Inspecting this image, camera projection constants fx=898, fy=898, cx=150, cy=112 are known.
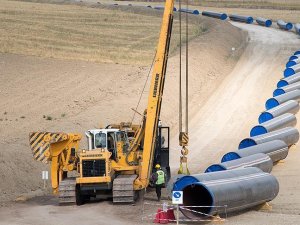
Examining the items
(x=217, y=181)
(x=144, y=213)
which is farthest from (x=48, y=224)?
(x=217, y=181)

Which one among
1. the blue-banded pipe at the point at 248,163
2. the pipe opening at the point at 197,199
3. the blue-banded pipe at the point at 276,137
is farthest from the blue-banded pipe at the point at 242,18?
the pipe opening at the point at 197,199

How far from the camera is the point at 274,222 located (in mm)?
27109

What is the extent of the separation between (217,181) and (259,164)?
22.9 ft

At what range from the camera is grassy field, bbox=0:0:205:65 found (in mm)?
68875

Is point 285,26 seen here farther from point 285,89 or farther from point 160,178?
point 160,178

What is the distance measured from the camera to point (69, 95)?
53906mm

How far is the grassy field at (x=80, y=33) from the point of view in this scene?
6888 cm

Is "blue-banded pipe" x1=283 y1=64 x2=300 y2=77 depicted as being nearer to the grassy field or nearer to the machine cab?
the grassy field

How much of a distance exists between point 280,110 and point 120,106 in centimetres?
923

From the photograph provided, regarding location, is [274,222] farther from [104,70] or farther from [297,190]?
[104,70]

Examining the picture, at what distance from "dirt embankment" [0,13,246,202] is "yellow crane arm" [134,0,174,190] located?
5.87m

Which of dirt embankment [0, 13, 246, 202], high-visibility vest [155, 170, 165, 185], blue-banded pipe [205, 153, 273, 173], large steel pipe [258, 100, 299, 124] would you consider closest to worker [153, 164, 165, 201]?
high-visibility vest [155, 170, 165, 185]

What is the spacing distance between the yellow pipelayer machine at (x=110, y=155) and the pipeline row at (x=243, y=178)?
1431 millimetres

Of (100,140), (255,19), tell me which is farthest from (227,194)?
(255,19)
